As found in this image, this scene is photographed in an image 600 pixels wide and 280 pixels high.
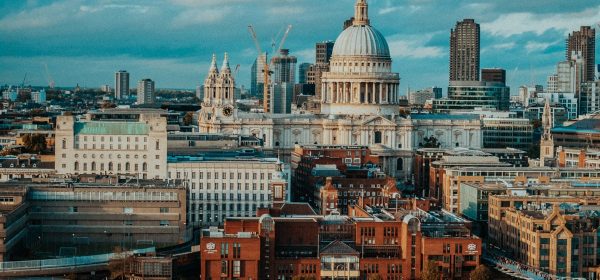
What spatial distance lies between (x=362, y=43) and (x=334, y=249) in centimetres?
7390

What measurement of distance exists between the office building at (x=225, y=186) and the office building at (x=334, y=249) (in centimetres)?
1810

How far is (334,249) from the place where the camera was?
9306 cm

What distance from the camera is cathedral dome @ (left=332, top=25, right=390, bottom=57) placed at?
164 meters

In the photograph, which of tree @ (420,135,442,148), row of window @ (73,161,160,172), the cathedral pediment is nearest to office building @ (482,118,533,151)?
tree @ (420,135,442,148)

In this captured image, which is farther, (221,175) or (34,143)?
(34,143)

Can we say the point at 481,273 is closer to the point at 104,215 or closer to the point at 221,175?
the point at 104,215

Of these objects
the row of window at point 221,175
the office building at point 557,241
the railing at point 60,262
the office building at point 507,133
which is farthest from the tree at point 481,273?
the office building at point 507,133

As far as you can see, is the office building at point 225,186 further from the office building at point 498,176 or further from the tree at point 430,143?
the tree at point 430,143

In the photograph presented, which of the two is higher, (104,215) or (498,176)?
(498,176)

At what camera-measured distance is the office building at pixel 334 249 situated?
301 ft

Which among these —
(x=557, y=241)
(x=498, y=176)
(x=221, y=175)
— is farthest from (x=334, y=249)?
(x=498, y=176)

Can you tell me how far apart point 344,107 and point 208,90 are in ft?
46.0

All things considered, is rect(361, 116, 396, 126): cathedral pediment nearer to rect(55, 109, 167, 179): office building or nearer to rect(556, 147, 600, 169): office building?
rect(556, 147, 600, 169): office building

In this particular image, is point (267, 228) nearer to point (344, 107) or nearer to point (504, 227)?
point (504, 227)
